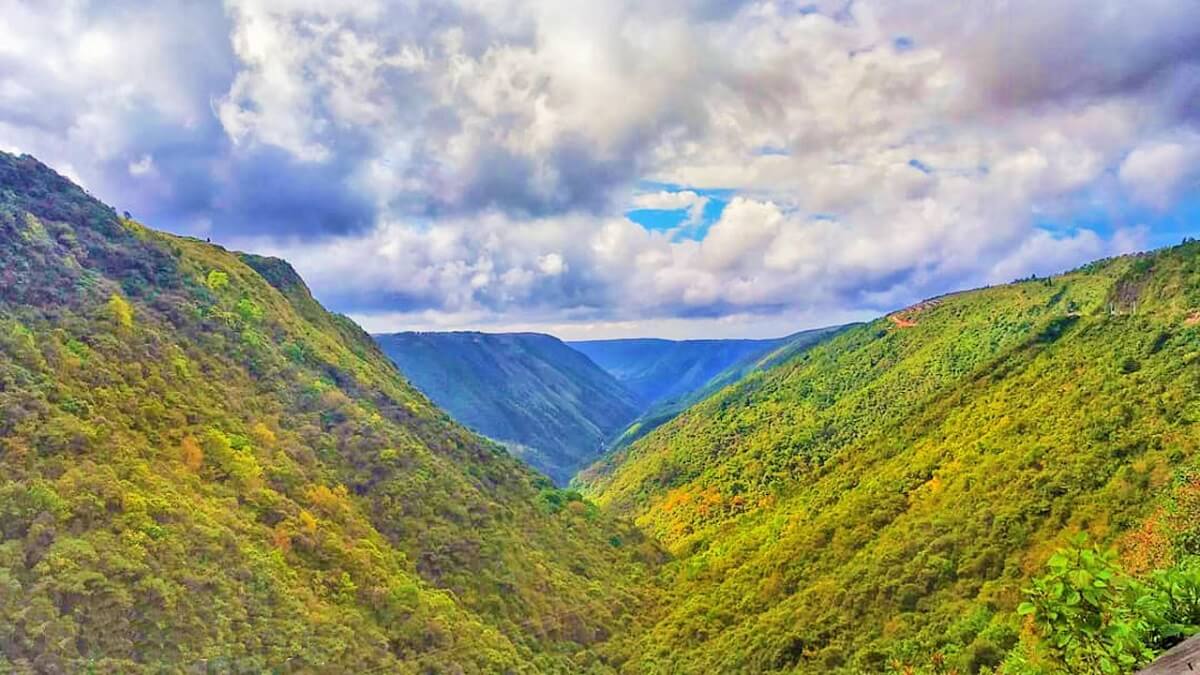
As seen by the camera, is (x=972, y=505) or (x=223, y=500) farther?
(x=972, y=505)

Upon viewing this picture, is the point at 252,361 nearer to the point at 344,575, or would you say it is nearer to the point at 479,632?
the point at 344,575

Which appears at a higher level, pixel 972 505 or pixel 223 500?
pixel 223 500

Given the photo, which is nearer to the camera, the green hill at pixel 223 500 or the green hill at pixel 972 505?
the green hill at pixel 972 505

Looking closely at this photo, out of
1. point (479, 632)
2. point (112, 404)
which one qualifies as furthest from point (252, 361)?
point (479, 632)

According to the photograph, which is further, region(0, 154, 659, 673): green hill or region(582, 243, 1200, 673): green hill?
region(0, 154, 659, 673): green hill
